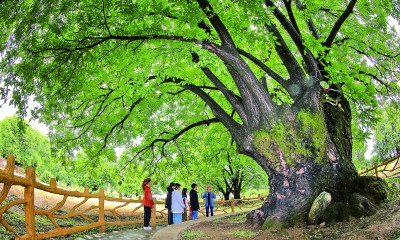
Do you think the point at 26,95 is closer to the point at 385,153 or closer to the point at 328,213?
the point at 328,213

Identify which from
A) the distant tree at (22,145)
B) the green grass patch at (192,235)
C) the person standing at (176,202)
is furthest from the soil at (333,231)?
the distant tree at (22,145)

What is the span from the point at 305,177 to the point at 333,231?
5.21 ft

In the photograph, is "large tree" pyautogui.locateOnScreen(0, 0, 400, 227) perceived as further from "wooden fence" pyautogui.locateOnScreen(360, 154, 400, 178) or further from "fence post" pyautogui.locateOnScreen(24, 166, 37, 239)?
"wooden fence" pyautogui.locateOnScreen(360, 154, 400, 178)

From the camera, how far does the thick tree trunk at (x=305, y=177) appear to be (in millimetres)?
7625

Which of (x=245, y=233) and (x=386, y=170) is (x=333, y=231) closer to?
(x=245, y=233)

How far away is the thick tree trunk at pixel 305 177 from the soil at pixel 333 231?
0.36 m

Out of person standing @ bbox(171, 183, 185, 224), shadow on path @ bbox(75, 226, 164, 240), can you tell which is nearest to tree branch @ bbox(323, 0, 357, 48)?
person standing @ bbox(171, 183, 185, 224)

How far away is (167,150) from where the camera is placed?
16469 millimetres

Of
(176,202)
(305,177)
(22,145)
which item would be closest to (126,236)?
(176,202)

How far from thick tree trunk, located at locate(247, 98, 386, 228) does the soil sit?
36 centimetres

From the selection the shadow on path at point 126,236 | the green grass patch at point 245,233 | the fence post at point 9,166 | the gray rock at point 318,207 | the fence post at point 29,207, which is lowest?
the shadow on path at point 126,236

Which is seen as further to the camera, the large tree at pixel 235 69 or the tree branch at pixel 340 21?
the tree branch at pixel 340 21

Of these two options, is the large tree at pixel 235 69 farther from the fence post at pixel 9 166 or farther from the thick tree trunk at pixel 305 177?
the fence post at pixel 9 166

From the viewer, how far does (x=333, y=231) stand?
6629mm
